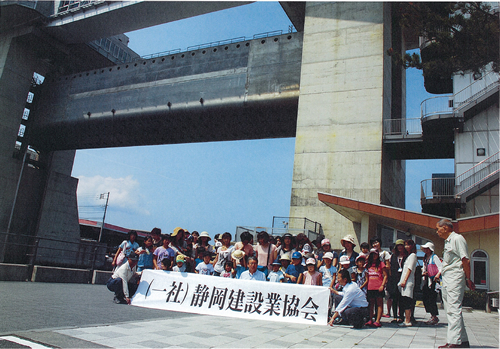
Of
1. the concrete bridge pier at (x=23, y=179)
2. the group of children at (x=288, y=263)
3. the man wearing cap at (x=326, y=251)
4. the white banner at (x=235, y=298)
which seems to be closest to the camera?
the white banner at (x=235, y=298)

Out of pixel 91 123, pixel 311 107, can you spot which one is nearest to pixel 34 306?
pixel 311 107

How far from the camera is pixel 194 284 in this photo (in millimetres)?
8320

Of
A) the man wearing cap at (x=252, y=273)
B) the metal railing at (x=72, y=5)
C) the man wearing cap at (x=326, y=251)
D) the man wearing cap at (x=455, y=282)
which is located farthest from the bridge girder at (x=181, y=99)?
the man wearing cap at (x=455, y=282)

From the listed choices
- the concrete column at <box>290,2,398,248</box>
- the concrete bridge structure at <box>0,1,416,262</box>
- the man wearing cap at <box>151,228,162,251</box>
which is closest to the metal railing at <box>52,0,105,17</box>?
the concrete bridge structure at <box>0,1,416,262</box>

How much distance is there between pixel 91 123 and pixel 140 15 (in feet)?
32.8

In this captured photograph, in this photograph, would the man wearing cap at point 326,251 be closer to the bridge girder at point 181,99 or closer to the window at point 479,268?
the window at point 479,268

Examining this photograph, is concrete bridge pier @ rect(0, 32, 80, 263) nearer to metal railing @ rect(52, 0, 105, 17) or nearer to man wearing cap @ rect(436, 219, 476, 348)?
metal railing @ rect(52, 0, 105, 17)

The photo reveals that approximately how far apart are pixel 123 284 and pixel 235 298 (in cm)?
284

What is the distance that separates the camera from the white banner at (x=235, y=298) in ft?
24.2

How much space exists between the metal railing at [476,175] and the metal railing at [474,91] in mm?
3321

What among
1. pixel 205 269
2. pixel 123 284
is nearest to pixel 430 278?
pixel 205 269

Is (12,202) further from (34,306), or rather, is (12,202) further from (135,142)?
(34,306)

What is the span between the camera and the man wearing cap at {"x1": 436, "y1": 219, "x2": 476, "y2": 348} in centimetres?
535

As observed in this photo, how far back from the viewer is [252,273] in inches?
328
